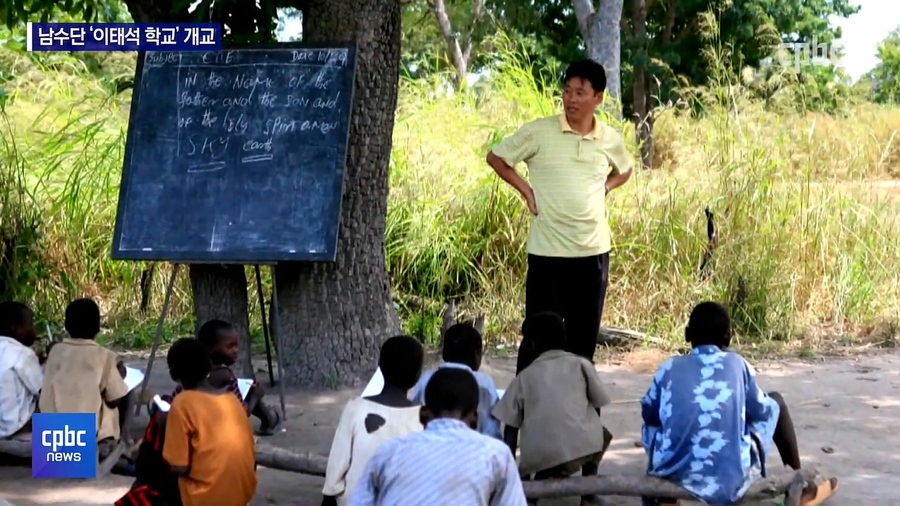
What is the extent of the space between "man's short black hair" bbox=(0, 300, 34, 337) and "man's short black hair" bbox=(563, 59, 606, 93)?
271 centimetres

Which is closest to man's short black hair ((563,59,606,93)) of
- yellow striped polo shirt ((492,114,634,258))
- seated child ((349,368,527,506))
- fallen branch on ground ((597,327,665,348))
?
yellow striped polo shirt ((492,114,634,258))

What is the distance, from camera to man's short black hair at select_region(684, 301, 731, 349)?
4.06 meters

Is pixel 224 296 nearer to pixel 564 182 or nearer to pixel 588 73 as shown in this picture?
pixel 564 182

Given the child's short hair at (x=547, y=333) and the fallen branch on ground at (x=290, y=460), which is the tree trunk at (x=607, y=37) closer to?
the child's short hair at (x=547, y=333)

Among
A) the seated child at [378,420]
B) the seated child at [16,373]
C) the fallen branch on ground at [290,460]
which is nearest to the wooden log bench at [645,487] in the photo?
the seated child at [378,420]

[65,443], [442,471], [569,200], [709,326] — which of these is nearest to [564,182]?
[569,200]

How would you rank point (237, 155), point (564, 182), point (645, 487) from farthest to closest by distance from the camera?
point (237, 155)
point (564, 182)
point (645, 487)

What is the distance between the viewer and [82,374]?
464 centimetres

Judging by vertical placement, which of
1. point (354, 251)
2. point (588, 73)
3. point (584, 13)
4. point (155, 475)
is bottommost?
point (155, 475)

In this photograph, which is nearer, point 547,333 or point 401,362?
point 401,362

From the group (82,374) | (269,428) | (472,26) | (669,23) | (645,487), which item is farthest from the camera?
(472,26)

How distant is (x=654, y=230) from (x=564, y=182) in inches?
138

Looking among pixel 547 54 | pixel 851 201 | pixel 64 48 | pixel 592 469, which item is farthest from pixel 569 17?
pixel 592 469

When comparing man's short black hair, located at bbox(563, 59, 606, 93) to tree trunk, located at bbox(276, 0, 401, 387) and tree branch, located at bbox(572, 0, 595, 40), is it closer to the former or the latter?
tree trunk, located at bbox(276, 0, 401, 387)
